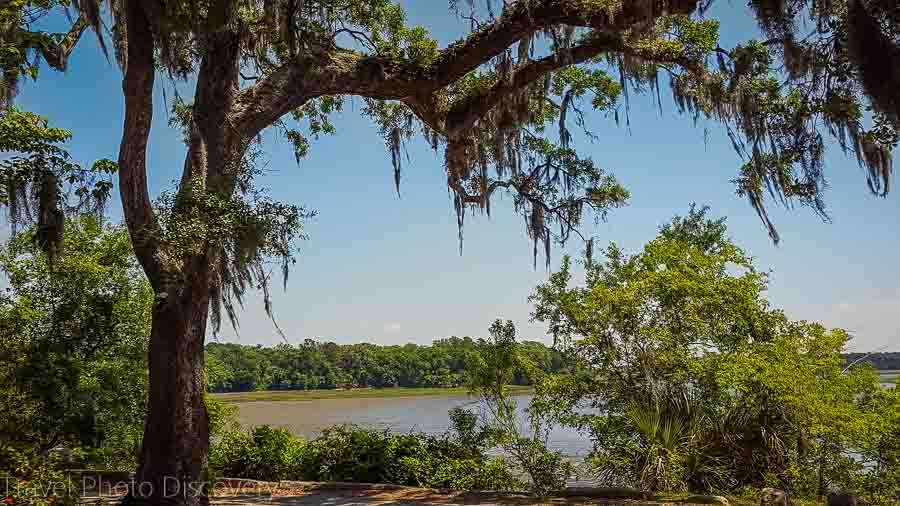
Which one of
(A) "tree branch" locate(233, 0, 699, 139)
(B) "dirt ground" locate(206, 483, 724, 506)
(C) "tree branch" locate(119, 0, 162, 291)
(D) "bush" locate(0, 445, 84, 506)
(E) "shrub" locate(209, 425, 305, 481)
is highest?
(A) "tree branch" locate(233, 0, 699, 139)

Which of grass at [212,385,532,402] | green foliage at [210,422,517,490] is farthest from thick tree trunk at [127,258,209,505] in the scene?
grass at [212,385,532,402]

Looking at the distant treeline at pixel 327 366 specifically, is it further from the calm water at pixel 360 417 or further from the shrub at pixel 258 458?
the shrub at pixel 258 458

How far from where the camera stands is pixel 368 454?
9758 millimetres

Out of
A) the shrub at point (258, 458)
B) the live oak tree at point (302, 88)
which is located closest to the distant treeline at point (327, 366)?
the shrub at point (258, 458)

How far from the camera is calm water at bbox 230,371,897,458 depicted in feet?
50.4

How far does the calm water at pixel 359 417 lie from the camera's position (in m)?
15.4

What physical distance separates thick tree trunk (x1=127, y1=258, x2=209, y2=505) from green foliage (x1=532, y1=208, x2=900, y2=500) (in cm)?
446

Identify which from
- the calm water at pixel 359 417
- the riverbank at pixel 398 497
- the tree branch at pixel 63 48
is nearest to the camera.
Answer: the riverbank at pixel 398 497

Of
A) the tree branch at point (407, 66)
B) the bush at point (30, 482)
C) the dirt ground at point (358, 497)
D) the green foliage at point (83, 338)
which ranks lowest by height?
the dirt ground at point (358, 497)

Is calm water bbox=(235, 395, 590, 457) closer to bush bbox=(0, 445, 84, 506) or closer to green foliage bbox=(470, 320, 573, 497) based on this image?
green foliage bbox=(470, 320, 573, 497)

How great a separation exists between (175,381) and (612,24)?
6.07 m

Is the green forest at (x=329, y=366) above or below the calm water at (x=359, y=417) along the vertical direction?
above

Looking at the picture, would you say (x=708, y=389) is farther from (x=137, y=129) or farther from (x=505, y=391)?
(x=137, y=129)

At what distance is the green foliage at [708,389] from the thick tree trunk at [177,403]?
14.6 feet
